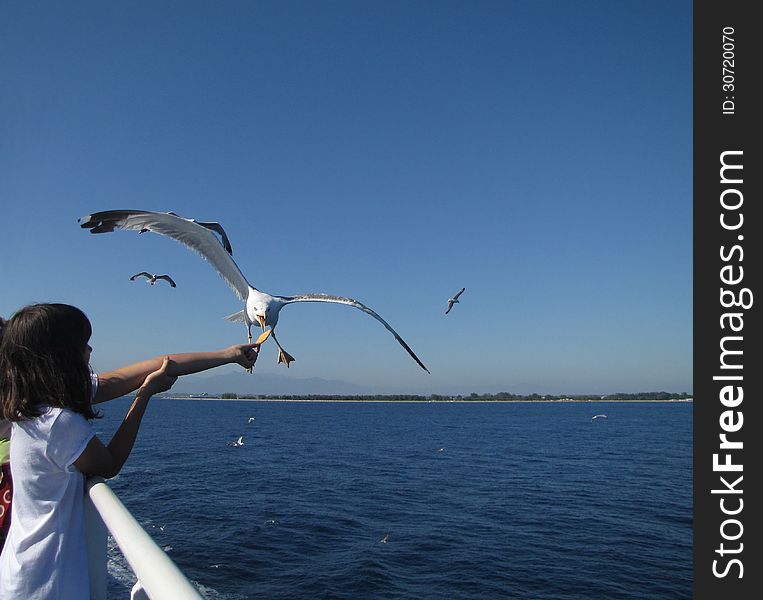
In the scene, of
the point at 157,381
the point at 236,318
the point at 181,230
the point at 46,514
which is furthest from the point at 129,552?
the point at 236,318

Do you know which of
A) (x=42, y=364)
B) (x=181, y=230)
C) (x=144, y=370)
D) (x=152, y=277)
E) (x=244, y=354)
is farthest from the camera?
(x=152, y=277)

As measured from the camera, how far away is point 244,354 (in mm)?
2209

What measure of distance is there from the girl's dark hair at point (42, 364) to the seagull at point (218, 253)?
13.7 ft

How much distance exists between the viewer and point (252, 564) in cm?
1542

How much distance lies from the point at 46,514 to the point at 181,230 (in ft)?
19.4

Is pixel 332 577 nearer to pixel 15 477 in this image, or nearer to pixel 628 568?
pixel 628 568

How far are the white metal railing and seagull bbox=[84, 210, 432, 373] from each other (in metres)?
4.22

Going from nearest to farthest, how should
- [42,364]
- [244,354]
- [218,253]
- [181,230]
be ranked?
[42,364] < [244,354] < [181,230] < [218,253]

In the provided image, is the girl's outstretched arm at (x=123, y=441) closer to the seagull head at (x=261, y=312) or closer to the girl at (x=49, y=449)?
the girl at (x=49, y=449)

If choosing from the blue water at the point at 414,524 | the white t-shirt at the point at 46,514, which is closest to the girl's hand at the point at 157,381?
the white t-shirt at the point at 46,514

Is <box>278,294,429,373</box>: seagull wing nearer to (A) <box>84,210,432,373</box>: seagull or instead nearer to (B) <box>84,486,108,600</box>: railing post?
(A) <box>84,210,432,373</box>: seagull

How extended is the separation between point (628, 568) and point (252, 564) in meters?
11.2

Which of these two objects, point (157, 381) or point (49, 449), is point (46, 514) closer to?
point (49, 449)

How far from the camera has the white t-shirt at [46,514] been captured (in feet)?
5.07
